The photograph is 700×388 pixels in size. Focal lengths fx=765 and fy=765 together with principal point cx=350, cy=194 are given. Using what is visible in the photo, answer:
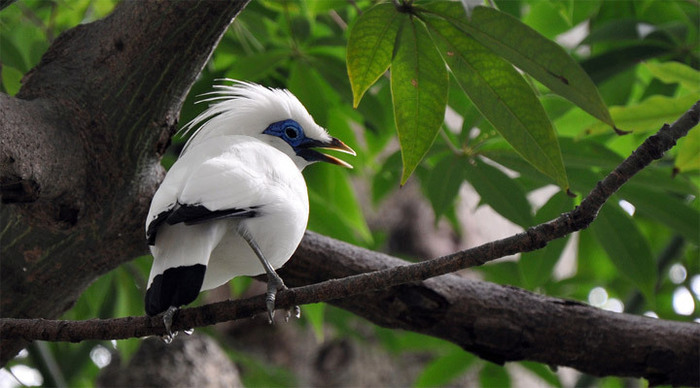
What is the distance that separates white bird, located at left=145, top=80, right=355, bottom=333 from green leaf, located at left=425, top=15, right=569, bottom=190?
17.9 inches

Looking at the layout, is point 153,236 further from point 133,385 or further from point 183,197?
point 133,385

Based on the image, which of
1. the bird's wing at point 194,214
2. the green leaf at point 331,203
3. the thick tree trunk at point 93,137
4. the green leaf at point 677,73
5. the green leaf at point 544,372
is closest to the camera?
the bird's wing at point 194,214

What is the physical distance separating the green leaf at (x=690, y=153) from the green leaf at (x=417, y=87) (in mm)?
809

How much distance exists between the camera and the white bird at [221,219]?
1.52 meters

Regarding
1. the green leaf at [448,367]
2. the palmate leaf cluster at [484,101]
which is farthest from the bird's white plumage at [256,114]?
the green leaf at [448,367]

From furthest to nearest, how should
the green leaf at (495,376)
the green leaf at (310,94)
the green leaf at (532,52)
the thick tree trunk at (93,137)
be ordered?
the green leaf at (495,376) → the green leaf at (310,94) → the thick tree trunk at (93,137) → the green leaf at (532,52)

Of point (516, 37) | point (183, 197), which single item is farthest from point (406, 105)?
point (183, 197)

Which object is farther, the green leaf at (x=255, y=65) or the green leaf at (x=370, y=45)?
the green leaf at (x=255, y=65)

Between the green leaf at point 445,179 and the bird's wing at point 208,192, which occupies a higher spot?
the green leaf at point 445,179

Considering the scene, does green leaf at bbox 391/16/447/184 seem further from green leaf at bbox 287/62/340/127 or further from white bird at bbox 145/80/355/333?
green leaf at bbox 287/62/340/127

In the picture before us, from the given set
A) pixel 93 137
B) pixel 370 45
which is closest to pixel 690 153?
pixel 370 45

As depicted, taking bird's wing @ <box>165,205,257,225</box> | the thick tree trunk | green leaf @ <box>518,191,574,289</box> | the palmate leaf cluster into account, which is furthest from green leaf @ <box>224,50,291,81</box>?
green leaf @ <box>518,191,574,289</box>

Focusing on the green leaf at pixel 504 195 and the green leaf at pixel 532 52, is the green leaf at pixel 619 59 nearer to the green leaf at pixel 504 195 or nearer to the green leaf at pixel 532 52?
the green leaf at pixel 504 195

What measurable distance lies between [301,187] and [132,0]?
68 centimetres
